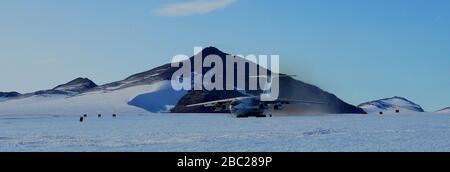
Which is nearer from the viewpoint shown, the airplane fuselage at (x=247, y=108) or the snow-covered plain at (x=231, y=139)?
the snow-covered plain at (x=231, y=139)

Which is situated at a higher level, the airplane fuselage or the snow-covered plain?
the airplane fuselage

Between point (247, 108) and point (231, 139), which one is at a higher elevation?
point (247, 108)

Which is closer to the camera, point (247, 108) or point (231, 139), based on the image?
point (231, 139)

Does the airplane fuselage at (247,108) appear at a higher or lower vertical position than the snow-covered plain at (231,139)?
higher

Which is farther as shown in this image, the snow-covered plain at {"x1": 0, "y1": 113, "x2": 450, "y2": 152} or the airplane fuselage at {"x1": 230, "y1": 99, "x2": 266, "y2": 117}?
the airplane fuselage at {"x1": 230, "y1": 99, "x2": 266, "y2": 117}
